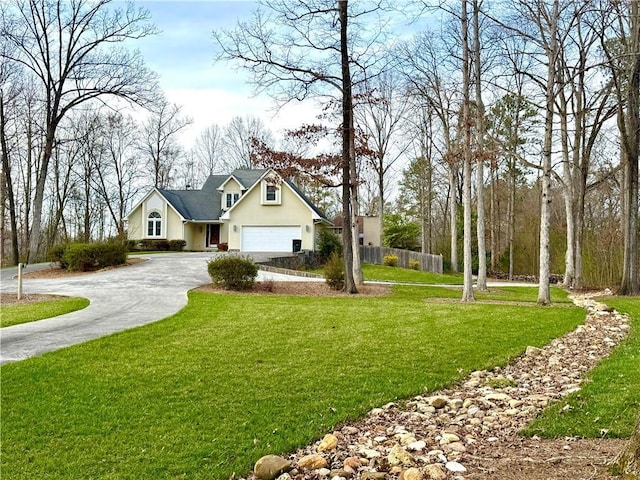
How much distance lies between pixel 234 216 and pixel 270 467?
25009 mm

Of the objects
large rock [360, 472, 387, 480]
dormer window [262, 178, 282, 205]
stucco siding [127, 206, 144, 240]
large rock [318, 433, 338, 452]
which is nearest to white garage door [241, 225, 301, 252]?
dormer window [262, 178, 282, 205]

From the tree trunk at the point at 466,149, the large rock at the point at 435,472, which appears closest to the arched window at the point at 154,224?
the tree trunk at the point at 466,149

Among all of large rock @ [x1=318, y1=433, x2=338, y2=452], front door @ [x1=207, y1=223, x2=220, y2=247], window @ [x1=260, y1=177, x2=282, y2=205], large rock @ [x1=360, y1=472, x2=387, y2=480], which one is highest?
window @ [x1=260, y1=177, x2=282, y2=205]

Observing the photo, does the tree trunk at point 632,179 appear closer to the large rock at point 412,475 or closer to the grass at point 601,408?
the grass at point 601,408

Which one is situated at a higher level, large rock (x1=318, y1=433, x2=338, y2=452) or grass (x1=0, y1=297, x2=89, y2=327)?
grass (x1=0, y1=297, x2=89, y2=327)

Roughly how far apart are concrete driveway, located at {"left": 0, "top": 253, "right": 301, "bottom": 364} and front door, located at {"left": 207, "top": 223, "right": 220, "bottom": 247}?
40.6ft

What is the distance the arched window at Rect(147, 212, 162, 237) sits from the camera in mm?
30875

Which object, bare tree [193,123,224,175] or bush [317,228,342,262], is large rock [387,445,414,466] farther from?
bare tree [193,123,224,175]

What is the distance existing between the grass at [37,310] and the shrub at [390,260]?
18572 mm

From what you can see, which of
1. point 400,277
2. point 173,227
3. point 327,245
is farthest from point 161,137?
point 400,277

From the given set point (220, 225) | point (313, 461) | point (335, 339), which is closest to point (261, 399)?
point (313, 461)

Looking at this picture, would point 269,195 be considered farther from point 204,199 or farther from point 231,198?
Answer: point 204,199

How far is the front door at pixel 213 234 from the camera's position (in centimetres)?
3238

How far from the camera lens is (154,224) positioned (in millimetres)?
30938
